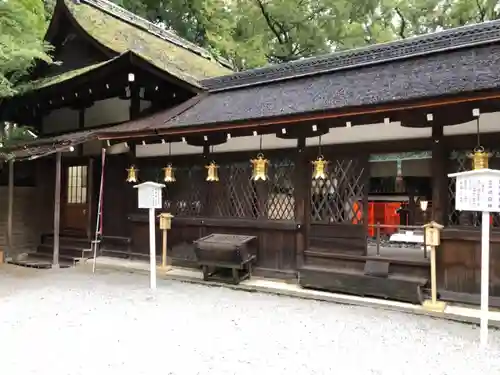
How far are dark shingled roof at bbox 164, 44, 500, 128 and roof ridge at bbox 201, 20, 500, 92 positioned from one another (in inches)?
4.0

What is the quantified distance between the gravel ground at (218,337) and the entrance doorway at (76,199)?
3.23 meters

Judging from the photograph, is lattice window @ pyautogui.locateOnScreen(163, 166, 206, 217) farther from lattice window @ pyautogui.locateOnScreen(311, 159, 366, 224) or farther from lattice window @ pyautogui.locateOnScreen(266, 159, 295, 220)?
lattice window @ pyautogui.locateOnScreen(311, 159, 366, 224)

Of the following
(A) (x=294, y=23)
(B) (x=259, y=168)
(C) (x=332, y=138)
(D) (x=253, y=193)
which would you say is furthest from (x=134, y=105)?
(A) (x=294, y=23)

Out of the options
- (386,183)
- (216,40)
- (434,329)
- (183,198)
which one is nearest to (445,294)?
(434,329)

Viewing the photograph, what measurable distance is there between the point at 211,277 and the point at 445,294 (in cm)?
335

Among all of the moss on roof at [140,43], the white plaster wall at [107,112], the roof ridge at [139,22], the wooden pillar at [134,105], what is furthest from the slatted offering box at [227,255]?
the roof ridge at [139,22]

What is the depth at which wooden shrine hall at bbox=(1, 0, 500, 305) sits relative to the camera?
16.6 ft

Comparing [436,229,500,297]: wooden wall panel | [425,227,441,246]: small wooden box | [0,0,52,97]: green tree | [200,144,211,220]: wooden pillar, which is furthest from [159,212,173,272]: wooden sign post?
[436,229,500,297]: wooden wall panel

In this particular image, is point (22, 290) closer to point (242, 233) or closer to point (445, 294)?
point (242, 233)

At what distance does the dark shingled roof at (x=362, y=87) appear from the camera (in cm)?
483

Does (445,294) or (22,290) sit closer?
(445,294)

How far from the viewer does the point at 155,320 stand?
14.9ft

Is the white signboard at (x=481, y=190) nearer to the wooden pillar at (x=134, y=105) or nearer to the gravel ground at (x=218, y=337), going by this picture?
the gravel ground at (x=218, y=337)

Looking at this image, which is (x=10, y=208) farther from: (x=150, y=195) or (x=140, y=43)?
(x=140, y=43)
